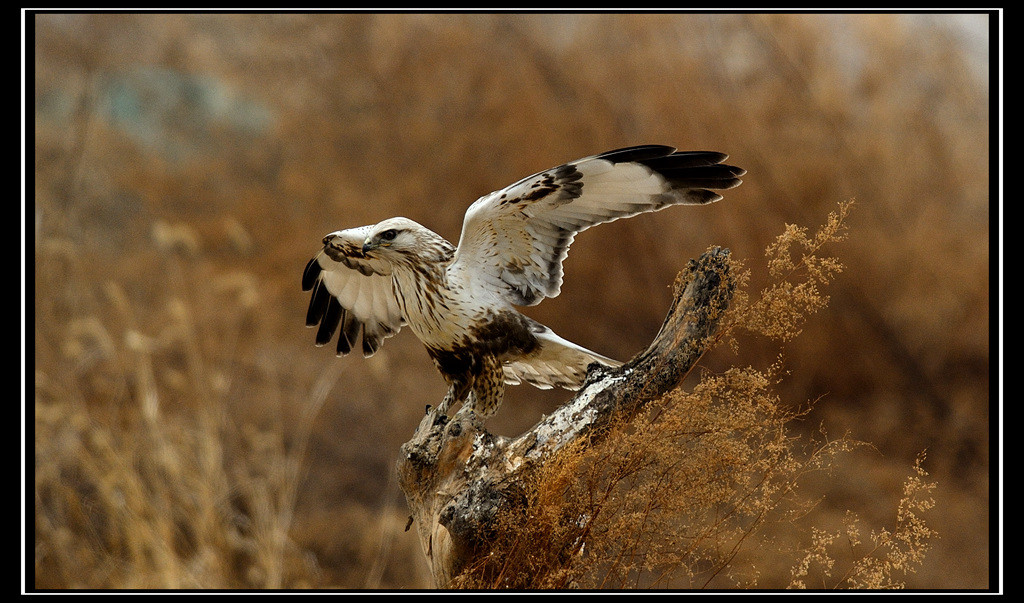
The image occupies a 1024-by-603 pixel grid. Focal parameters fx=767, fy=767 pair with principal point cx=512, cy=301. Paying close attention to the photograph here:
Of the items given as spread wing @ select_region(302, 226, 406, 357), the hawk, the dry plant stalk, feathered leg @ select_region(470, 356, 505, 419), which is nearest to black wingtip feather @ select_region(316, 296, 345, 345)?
spread wing @ select_region(302, 226, 406, 357)

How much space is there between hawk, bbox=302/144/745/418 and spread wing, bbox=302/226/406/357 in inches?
3.4

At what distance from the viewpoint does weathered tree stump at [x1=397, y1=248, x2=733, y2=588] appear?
123 cm

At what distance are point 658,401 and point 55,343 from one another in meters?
2.60

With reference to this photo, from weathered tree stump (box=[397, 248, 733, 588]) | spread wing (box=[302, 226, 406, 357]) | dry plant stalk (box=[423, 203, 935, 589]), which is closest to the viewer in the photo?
dry plant stalk (box=[423, 203, 935, 589])

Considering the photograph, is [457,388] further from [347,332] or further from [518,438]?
[347,332]

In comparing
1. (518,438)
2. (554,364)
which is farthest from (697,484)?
(554,364)

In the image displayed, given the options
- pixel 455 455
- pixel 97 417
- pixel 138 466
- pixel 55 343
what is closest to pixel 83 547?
pixel 138 466

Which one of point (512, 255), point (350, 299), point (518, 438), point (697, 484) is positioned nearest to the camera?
point (697, 484)

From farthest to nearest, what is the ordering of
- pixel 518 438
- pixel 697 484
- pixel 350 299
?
pixel 350 299
pixel 518 438
pixel 697 484

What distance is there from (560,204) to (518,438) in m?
0.41

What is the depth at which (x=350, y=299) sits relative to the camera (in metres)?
1.65

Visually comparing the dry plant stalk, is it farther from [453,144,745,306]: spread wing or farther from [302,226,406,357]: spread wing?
[302,226,406,357]: spread wing

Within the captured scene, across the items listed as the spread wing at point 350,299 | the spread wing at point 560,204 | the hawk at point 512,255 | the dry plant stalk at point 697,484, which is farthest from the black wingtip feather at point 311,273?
the dry plant stalk at point 697,484

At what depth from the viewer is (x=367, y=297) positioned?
5.40 feet
